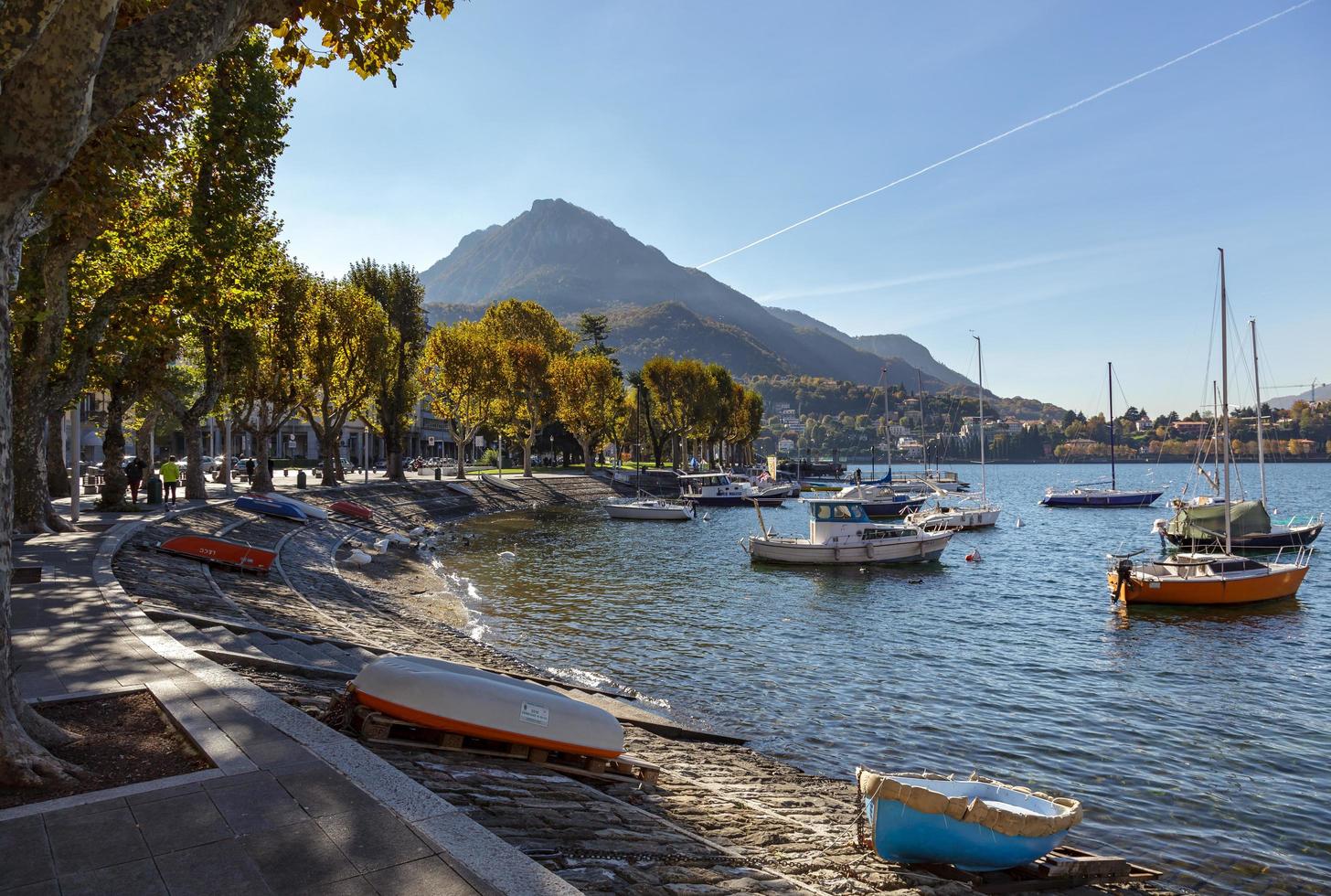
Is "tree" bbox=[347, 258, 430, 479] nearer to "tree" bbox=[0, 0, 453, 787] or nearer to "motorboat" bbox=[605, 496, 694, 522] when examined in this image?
"motorboat" bbox=[605, 496, 694, 522]

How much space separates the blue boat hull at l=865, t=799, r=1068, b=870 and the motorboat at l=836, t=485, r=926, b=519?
187ft

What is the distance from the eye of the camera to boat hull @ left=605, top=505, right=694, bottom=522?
5922 cm

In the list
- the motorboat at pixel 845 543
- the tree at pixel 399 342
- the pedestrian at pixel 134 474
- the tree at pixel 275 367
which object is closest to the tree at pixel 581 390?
the tree at pixel 399 342

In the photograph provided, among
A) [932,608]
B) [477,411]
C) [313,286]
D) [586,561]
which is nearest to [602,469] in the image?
[477,411]

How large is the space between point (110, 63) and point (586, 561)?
3119 cm

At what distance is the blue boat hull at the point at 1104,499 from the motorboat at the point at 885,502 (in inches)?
775

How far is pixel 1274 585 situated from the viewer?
28172 mm

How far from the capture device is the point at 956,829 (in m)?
8.31

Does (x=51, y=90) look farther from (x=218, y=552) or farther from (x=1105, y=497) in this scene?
(x=1105, y=497)

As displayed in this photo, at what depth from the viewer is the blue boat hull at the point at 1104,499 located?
3194 inches

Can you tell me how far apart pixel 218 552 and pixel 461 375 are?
44.7 meters

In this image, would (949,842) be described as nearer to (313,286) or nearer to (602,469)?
(313,286)

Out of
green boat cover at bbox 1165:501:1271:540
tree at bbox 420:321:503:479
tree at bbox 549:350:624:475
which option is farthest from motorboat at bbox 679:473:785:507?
green boat cover at bbox 1165:501:1271:540

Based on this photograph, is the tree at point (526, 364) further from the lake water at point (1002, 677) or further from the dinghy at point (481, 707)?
the dinghy at point (481, 707)
